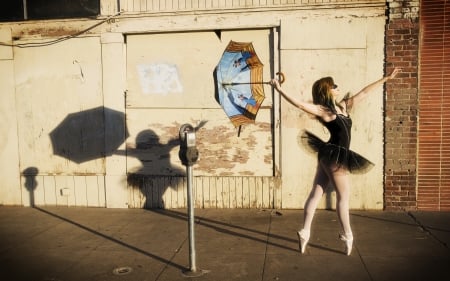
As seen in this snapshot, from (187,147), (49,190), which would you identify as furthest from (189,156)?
(49,190)

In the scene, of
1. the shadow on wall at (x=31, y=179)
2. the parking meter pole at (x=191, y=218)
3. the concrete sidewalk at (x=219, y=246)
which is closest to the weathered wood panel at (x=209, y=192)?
the concrete sidewalk at (x=219, y=246)

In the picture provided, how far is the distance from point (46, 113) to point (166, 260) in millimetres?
3969

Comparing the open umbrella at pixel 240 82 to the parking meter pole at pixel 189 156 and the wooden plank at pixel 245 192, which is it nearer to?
the wooden plank at pixel 245 192

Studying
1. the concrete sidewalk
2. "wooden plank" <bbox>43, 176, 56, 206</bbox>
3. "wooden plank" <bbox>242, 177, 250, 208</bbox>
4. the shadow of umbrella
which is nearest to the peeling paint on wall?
the shadow of umbrella

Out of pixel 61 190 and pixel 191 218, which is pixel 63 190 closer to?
pixel 61 190

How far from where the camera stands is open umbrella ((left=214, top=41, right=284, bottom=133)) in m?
6.93

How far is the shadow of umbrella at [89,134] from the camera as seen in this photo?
7.30 metres

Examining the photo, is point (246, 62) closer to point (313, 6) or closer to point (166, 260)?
point (313, 6)

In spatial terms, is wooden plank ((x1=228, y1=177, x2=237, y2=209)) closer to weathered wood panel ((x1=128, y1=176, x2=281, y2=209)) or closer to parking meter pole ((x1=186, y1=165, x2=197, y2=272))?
weathered wood panel ((x1=128, y1=176, x2=281, y2=209))

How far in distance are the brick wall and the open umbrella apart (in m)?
1.95

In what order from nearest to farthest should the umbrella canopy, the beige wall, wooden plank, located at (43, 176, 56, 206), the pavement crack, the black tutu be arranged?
the black tutu → the pavement crack → the beige wall → the umbrella canopy → wooden plank, located at (43, 176, 56, 206)

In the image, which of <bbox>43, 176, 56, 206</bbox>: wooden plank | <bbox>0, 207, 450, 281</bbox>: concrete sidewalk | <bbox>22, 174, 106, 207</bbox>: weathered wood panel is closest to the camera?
<bbox>0, 207, 450, 281</bbox>: concrete sidewalk

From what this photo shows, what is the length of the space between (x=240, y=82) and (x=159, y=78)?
1.33 m

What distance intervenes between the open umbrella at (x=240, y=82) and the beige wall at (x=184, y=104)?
0.13m
